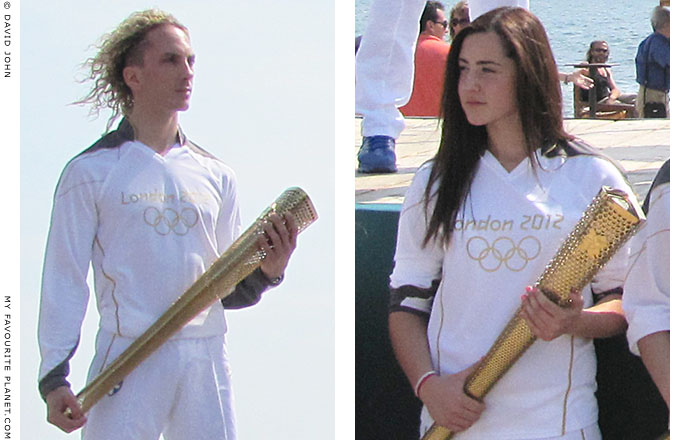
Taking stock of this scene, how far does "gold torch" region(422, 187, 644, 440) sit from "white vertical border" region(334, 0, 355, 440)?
0.48m

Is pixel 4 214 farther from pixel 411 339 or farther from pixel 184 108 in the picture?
pixel 411 339

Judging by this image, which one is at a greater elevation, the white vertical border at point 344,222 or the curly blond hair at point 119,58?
the curly blond hair at point 119,58

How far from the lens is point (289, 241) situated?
230 cm

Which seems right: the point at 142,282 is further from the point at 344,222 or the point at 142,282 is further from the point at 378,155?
the point at 378,155

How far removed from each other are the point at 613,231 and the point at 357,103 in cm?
79

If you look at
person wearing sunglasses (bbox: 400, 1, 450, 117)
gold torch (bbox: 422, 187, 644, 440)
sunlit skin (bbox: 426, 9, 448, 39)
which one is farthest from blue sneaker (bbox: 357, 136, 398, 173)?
gold torch (bbox: 422, 187, 644, 440)

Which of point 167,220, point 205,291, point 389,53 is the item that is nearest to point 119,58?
point 167,220

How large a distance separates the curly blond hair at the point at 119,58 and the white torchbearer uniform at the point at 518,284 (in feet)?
2.11

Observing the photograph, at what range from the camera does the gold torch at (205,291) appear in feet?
7.45

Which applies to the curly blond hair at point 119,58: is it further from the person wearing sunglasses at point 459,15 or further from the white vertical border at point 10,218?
the person wearing sunglasses at point 459,15

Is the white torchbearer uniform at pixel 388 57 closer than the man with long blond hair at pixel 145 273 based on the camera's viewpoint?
No

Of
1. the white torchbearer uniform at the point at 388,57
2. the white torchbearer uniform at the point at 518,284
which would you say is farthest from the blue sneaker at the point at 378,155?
the white torchbearer uniform at the point at 518,284

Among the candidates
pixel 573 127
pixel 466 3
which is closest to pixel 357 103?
pixel 466 3
